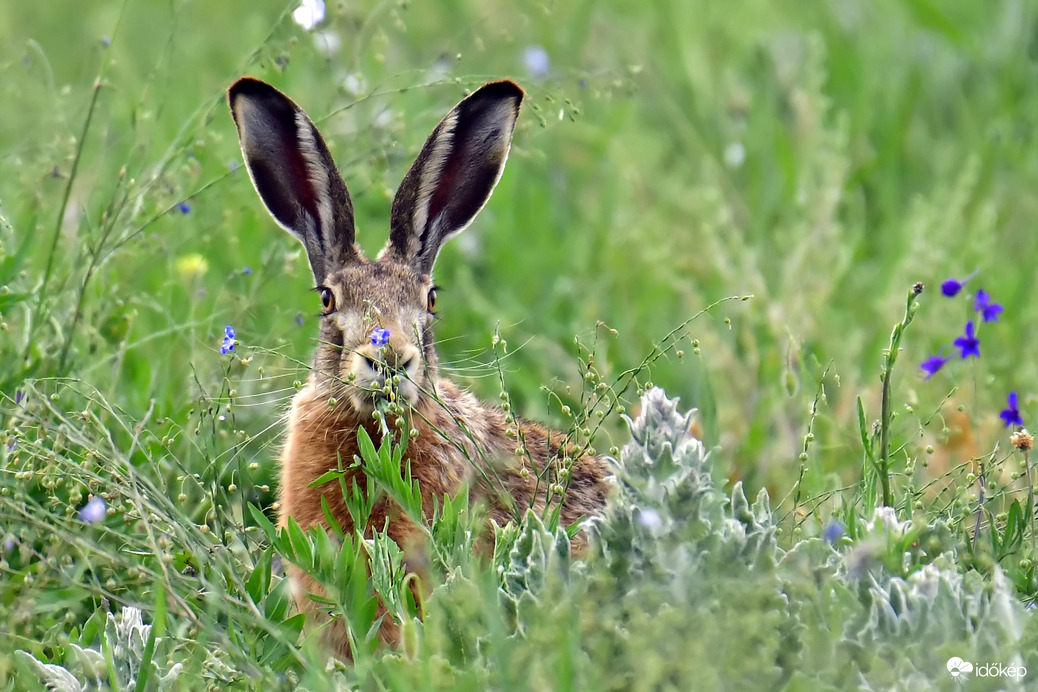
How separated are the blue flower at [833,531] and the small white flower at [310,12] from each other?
235 cm

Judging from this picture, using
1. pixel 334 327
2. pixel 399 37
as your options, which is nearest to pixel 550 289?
pixel 334 327

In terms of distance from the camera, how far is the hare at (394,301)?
4207 mm

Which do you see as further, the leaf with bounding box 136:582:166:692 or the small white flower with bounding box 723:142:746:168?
the small white flower with bounding box 723:142:746:168

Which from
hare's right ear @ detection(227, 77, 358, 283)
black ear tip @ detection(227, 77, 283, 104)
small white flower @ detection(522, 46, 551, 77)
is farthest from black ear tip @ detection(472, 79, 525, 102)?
small white flower @ detection(522, 46, 551, 77)

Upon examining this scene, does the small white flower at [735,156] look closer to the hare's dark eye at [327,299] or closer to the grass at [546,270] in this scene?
the grass at [546,270]

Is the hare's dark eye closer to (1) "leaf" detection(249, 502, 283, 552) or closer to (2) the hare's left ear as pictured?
(2) the hare's left ear

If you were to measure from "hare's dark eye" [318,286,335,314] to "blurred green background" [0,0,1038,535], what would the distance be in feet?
0.78

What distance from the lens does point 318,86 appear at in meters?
7.35

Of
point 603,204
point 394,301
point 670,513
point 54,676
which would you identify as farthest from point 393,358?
point 603,204

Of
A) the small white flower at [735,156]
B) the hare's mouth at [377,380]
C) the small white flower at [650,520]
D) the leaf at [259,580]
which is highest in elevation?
the small white flower at [735,156]

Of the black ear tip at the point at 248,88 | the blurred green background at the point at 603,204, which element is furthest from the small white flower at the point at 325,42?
the black ear tip at the point at 248,88

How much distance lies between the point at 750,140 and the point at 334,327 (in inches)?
139

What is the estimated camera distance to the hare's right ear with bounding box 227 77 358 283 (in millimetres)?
4305

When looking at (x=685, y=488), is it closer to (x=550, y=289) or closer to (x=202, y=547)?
(x=202, y=547)
